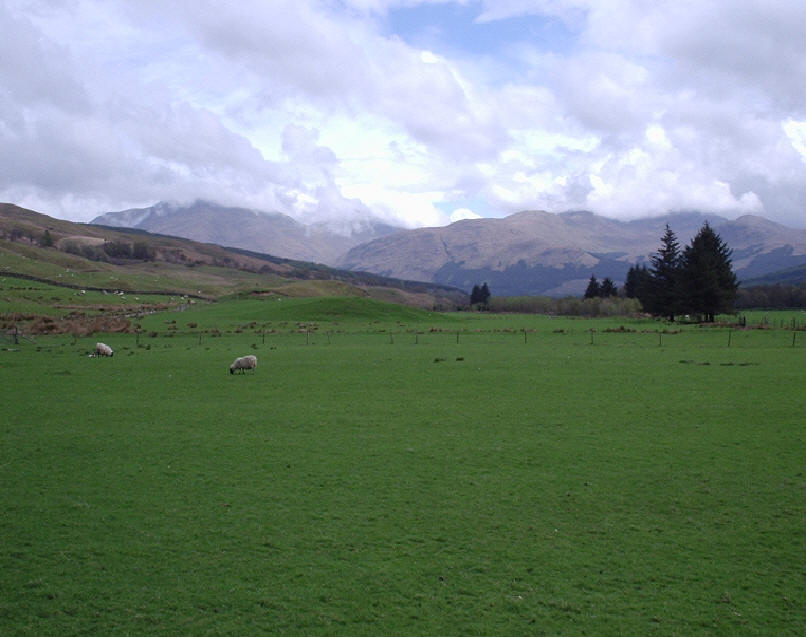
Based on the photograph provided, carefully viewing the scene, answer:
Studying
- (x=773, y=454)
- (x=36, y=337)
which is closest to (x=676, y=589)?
(x=773, y=454)

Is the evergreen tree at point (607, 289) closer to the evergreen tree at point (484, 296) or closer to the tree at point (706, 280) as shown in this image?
the evergreen tree at point (484, 296)

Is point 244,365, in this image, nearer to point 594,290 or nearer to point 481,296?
point 594,290

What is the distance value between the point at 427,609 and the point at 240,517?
14.8 feet

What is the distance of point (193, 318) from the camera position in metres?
80.6

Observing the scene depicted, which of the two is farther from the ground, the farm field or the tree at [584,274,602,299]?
the tree at [584,274,602,299]

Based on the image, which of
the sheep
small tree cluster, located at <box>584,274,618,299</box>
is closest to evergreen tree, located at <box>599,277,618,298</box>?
small tree cluster, located at <box>584,274,618,299</box>

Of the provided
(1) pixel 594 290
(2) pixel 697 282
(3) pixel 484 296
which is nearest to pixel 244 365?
(2) pixel 697 282

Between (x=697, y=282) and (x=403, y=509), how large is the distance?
7904 centimetres

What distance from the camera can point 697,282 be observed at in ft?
260

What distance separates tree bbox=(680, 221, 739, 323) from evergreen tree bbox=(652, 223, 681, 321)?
6.19ft

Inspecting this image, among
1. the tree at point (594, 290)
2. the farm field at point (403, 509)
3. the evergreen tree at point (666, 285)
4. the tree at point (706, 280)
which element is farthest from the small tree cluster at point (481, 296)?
the farm field at point (403, 509)

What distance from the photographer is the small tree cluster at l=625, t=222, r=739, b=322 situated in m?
78.2

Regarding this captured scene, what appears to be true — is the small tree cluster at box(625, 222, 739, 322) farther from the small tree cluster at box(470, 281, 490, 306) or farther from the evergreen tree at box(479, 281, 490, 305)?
the small tree cluster at box(470, 281, 490, 306)

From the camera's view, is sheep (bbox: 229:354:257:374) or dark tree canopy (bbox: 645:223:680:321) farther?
dark tree canopy (bbox: 645:223:680:321)
